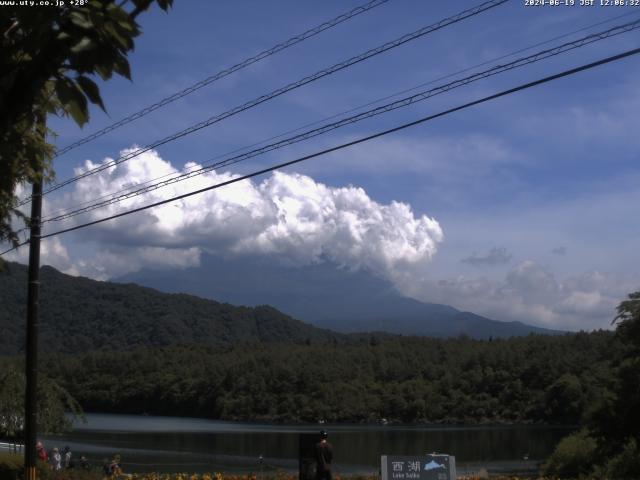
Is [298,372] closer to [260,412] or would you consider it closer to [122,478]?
[260,412]

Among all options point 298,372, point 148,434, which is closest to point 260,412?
point 298,372

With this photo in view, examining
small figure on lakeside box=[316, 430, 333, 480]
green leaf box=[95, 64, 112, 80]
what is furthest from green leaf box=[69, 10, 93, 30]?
small figure on lakeside box=[316, 430, 333, 480]

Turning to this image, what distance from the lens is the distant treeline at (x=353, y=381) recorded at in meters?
112

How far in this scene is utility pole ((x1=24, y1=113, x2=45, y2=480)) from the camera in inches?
686

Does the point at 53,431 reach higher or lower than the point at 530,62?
lower

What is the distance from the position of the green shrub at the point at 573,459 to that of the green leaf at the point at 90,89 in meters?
33.3

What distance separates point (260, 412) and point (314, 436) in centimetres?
11289

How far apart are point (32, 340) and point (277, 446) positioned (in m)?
58.2

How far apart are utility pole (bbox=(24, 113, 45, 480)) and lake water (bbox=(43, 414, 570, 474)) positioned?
91.1 ft

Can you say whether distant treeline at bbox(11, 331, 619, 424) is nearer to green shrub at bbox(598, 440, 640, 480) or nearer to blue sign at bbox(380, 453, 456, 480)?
→ green shrub at bbox(598, 440, 640, 480)

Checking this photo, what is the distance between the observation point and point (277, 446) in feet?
243

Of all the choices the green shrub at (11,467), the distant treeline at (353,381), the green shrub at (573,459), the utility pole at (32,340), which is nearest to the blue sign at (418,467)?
the utility pole at (32,340)

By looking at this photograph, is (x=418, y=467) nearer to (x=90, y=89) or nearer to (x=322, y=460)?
(x=322, y=460)

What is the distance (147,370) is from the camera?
461 ft
